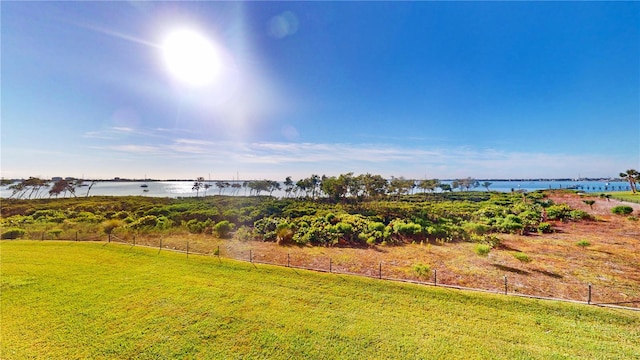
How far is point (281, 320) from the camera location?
6879 mm

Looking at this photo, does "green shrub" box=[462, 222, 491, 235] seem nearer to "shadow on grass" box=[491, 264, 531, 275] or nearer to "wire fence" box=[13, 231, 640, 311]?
"shadow on grass" box=[491, 264, 531, 275]

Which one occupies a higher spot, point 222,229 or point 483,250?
point 483,250

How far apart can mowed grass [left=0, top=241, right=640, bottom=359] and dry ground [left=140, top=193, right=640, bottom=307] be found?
2.58 m

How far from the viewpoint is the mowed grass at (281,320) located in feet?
18.8

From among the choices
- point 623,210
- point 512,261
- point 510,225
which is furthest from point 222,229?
point 623,210

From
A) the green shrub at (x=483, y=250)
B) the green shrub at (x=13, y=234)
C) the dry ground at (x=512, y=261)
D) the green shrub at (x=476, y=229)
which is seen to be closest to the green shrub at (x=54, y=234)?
the green shrub at (x=13, y=234)

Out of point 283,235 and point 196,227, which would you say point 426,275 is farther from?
→ point 196,227

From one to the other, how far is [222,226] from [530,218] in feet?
96.4

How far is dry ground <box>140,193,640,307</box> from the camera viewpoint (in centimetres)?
1019

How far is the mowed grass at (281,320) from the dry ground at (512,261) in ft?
8.46

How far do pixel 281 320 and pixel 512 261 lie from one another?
43.0 ft

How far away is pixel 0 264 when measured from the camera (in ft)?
36.2

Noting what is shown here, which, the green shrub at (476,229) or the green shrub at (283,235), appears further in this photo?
the green shrub at (476,229)

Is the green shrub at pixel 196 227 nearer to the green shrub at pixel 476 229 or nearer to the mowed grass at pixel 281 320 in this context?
the mowed grass at pixel 281 320
